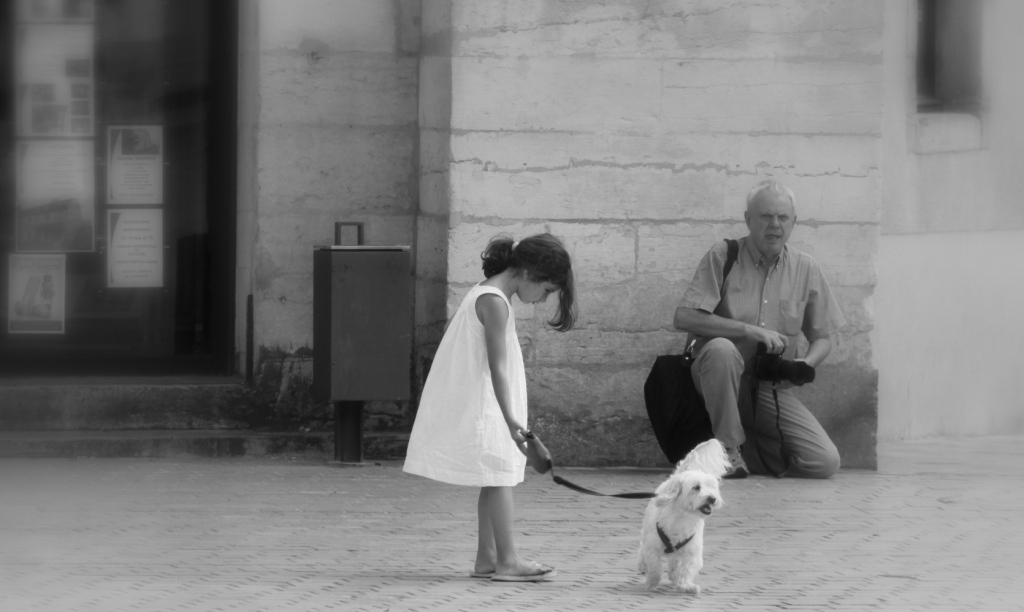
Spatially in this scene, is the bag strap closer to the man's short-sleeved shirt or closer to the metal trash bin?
the man's short-sleeved shirt

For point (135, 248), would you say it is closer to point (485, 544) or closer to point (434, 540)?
point (434, 540)

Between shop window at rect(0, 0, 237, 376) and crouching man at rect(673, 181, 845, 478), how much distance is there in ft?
9.60

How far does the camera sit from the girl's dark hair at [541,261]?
5.99 m

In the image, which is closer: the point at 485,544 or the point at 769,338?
the point at 485,544

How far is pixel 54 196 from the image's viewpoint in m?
9.61

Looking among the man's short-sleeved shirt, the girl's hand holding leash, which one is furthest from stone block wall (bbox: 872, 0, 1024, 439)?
the girl's hand holding leash

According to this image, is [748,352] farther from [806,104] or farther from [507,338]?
[507,338]

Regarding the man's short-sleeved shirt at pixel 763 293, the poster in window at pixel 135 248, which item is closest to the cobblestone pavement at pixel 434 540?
the man's short-sleeved shirt at pixel 763 293

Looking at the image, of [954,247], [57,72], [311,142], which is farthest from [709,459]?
[954,247]

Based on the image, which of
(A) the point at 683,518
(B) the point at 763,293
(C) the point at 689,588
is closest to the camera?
(A) the point at 683,518

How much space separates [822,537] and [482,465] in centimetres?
183

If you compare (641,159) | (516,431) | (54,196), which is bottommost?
(516,431)

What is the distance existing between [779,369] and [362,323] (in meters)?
2.24

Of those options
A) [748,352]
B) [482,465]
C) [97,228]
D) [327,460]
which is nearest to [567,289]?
[482,465]
